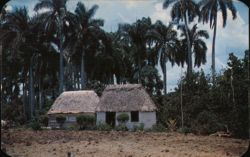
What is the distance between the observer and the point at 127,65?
32.2 metres

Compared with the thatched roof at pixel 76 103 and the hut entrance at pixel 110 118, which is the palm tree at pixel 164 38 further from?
the thatched roof at pixel 76 103

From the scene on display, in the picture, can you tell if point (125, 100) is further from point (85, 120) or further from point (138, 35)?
point (138, 35)

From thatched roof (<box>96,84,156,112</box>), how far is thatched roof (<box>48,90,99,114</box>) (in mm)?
1492

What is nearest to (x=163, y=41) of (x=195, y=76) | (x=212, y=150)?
(x=195, y=76)

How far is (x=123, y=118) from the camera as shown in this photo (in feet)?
81.3

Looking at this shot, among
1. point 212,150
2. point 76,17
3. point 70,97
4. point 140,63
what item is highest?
point 76,17

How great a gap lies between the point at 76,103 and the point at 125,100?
3723 mm

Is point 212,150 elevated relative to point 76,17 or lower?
lower

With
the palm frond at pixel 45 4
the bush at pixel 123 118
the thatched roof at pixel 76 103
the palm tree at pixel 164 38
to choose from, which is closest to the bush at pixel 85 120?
the bush at pixel 123 118

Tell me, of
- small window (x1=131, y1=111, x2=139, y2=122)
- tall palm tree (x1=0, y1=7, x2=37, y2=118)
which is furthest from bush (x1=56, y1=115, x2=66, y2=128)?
small window (x1=131, y1=111, x2=139, y2=122)

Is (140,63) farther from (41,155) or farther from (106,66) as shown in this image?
(41,155)

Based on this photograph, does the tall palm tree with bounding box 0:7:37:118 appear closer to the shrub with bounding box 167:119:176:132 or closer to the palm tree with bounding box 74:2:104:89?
the palm tree with bounding box 74:2:104:89

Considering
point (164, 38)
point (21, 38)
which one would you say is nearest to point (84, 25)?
point (21, 38)

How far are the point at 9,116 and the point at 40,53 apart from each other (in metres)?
4.47
